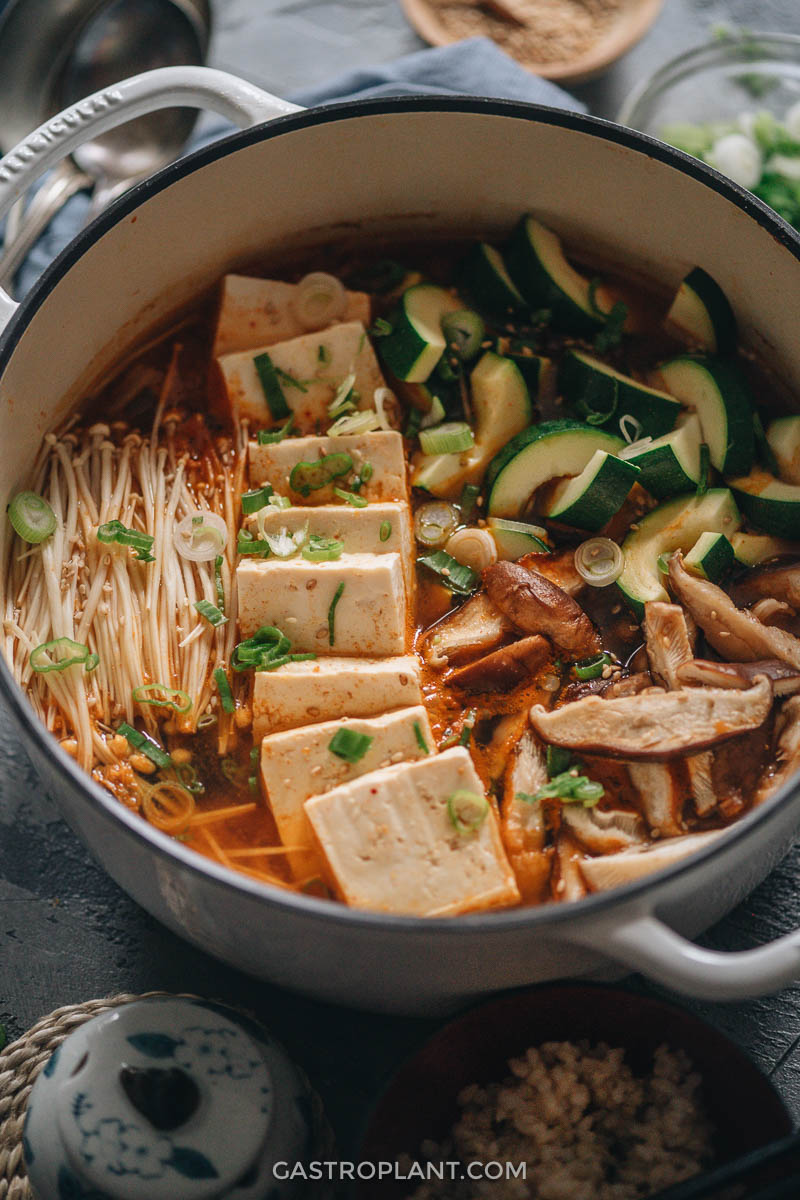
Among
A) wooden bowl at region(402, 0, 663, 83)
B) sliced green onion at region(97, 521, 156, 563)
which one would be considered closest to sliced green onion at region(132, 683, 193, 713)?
sliced green onion at region(97, 521, 156, 563)

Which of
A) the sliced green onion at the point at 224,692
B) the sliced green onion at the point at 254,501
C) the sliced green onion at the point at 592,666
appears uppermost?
the sliced green onion at the point at 254,501

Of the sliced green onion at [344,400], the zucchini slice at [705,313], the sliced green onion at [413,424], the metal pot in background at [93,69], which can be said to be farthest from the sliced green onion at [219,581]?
the zucchini slice at [705,313]

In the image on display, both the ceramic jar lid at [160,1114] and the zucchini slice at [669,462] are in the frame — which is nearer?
the ceramic jar lid at [160,1114]

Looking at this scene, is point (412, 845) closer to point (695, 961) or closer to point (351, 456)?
point (695, 961)

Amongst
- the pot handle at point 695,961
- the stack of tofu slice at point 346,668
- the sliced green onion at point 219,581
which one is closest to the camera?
the pot handle at point 695,961

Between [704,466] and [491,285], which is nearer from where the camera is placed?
[704,466]

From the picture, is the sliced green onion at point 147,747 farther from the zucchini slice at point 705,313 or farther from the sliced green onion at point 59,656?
the zucchini slice at point 705,313

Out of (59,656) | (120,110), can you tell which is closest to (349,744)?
(59,656)
